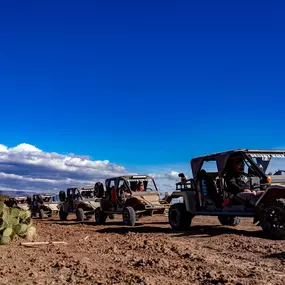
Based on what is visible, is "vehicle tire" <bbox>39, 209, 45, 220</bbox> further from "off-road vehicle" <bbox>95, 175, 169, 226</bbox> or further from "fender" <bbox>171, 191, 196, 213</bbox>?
"fender" <bbox>171, 191, 196, 213</bbox>

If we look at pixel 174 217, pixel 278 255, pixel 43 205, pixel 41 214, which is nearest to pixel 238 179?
pixel 174 217

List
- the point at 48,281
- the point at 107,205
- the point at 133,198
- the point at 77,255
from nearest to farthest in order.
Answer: the point at 48,281 < the point at 77,255 < the point at 133,198 < the point at 107,205

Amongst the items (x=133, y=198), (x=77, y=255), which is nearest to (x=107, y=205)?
(x=133, y=198)

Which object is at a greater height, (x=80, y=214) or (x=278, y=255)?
(x=80, y=214)

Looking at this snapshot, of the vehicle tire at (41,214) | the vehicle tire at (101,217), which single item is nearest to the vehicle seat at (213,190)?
the vehicle tire at (101,217)

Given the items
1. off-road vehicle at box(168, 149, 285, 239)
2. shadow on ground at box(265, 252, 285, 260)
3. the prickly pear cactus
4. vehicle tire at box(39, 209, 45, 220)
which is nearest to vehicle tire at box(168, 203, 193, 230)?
off-road vehicle at box(168, 149, 285, 239)

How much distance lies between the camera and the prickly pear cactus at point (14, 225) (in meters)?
9.79

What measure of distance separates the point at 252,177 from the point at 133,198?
5.69 metres

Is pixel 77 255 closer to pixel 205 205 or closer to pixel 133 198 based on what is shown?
pixel 205 205

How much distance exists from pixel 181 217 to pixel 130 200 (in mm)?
3442

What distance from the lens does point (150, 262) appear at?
6562 millimetres

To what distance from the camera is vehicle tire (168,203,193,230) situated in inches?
488

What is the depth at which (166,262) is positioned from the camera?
6547mm

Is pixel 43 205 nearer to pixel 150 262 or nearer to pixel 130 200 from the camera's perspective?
pixel 130 200
